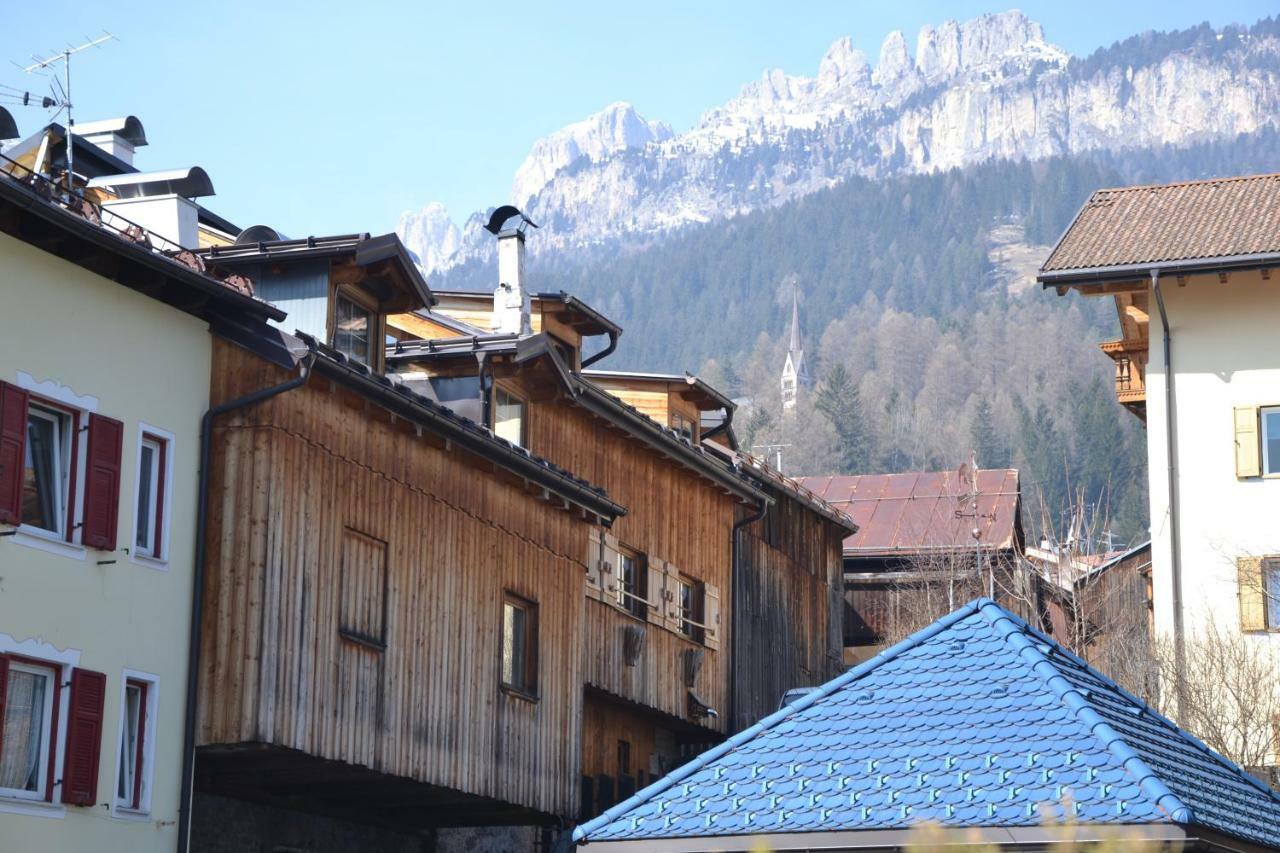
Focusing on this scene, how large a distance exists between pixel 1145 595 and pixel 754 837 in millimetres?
38808

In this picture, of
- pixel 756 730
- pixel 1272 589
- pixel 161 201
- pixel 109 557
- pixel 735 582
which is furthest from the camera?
pixel 735 582

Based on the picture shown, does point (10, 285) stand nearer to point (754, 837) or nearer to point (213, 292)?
point (213, 292)

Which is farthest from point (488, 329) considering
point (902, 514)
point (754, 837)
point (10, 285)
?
point (902, 514)

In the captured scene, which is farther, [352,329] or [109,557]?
[352,329]

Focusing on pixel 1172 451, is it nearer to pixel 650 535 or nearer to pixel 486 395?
pixel 650 535

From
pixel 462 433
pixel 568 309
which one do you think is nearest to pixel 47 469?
pixel 462 433

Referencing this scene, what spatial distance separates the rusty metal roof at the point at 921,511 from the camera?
55188 millimetres

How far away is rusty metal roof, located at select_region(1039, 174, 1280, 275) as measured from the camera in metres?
33.7

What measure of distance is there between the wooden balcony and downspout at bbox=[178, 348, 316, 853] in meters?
19.1

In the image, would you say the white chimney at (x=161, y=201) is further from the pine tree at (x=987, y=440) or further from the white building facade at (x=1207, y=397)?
the pine tree at (x=987, y=440)

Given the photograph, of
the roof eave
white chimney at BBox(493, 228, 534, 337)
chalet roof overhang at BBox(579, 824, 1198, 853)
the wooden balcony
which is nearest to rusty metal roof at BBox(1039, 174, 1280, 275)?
the roof eave

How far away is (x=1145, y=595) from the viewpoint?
2007 inches

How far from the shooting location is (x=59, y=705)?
1870 cm

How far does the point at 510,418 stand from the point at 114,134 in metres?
8.03
